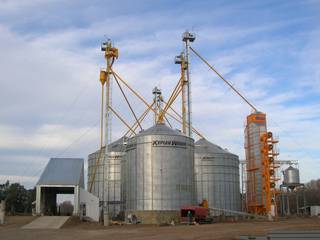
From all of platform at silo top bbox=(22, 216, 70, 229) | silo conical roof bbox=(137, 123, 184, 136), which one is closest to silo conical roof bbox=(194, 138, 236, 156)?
silo conical roof bbox=(137, 123, 184, 136)

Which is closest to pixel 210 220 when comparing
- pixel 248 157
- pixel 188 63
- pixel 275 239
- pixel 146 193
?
pixel 146 193

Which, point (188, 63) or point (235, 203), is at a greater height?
point (188, 63)

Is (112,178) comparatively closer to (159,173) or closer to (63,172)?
(63,172)

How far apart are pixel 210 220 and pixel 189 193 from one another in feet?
14.4

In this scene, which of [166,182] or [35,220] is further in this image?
[166,182]

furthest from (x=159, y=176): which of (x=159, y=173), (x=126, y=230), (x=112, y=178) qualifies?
(x=112, y=178)

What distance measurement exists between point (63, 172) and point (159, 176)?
14.7 m

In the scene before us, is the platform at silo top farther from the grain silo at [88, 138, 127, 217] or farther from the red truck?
the grain silo at [88, 138, 127, 217]

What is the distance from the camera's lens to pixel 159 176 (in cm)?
5841

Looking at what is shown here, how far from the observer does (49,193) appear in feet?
241

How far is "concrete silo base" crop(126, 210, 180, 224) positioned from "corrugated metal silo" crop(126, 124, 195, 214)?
52 centimetres

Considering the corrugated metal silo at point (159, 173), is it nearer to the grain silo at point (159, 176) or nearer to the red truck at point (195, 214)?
the grain silo at point (159, 176)

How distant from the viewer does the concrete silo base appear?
187 ft

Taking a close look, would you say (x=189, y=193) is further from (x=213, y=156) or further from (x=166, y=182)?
(x=213, y=156)
